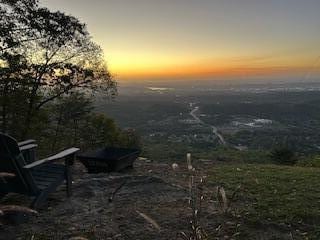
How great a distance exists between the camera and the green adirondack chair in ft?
14.9

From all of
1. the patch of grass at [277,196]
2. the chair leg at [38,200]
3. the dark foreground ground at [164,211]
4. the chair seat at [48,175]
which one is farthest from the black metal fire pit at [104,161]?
the chair leg at [38,200]

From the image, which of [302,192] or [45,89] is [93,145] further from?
[302,192]

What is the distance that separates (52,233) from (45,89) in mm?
17321

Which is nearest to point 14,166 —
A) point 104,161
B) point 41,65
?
point 104,161

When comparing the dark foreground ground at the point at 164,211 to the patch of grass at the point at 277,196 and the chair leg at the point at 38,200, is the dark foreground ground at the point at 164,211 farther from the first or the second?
the chair leg at the point at 38,200

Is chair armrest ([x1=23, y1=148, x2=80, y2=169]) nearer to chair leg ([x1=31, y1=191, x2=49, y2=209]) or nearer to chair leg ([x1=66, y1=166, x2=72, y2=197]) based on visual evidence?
chair leg ([x1=66, y1=166, x2=72, y2=197])

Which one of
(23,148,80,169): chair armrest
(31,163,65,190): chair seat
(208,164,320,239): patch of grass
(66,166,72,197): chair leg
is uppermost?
(23,148,80,169): chair armrest

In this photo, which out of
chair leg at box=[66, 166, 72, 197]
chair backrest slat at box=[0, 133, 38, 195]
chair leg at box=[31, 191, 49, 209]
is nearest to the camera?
chair backrest slat at box=[0, 133, 38, 195]

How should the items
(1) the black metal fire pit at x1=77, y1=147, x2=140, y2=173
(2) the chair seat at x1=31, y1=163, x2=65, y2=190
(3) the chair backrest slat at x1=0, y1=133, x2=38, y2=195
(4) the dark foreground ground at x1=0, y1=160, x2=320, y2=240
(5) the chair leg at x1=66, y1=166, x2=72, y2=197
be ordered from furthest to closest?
(1) the black metal fire pit at x1=77, y1=147, x2=140, y2=173 < (5) the chair leg at x1=66, y1=166, x2=72, y2=197 < (2) the chair seat at x1=31, y1=163, x2=65, y2=190 < (4) the dark foreground ground at x1=0, y1=160, x2=320, y2=240 < (3) the chair backrest slat at x1=0, y1=133, x2=38, y2=195

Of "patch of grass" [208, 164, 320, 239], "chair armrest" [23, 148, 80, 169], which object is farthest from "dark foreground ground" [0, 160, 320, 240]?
"chair armrest" [23, 148, 80, 169]

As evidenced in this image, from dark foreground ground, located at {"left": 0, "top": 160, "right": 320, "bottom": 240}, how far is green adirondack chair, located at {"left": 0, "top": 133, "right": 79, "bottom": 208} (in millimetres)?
417

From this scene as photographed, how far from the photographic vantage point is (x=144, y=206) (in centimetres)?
588

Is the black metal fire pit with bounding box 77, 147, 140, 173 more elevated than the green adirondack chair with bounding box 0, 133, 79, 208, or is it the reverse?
the green adirondack chair with bounding box 0, 133, 79, 208

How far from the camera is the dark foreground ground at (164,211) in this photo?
4727 millimetres
